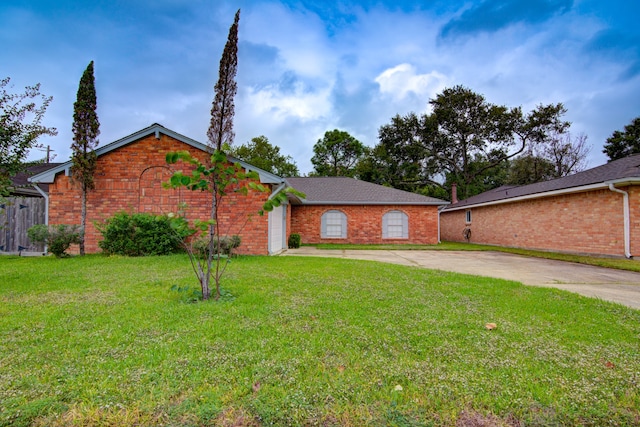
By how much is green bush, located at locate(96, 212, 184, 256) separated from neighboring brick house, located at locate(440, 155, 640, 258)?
565 inches

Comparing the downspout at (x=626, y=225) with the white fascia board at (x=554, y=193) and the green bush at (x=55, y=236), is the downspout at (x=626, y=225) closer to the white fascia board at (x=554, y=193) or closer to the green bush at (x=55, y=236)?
the white fascia board at (x=554, y=193)

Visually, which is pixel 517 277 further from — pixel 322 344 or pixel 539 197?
pixel 539 197

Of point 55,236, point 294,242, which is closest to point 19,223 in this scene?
point 55,236

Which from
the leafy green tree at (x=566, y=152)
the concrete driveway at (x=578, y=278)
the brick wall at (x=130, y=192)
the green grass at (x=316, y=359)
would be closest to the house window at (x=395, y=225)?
the concrete driveway at (x=578, y=278)

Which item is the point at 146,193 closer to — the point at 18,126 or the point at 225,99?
the point at 18,126

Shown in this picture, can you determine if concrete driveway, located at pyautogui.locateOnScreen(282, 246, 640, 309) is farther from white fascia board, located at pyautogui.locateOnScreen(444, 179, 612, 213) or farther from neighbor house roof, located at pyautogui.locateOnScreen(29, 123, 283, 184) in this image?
neighbor house roof, located at pyautogui.locateOnScreen(29, 123, 283, 184)

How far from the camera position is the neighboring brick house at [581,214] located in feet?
32.6

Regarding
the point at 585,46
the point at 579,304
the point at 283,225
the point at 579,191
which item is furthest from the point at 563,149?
the point at 579,304

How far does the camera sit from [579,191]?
11500 mm

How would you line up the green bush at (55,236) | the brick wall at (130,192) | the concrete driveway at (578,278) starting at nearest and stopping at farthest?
the concrete driveway at (578,278) → the green bush at (55,236) → the brick wall at (130,192)

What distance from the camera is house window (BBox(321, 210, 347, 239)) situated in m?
17.6

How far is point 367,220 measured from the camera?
57.5 feet

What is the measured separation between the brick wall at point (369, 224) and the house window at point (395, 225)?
0.59 ft

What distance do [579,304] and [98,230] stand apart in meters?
12.8
